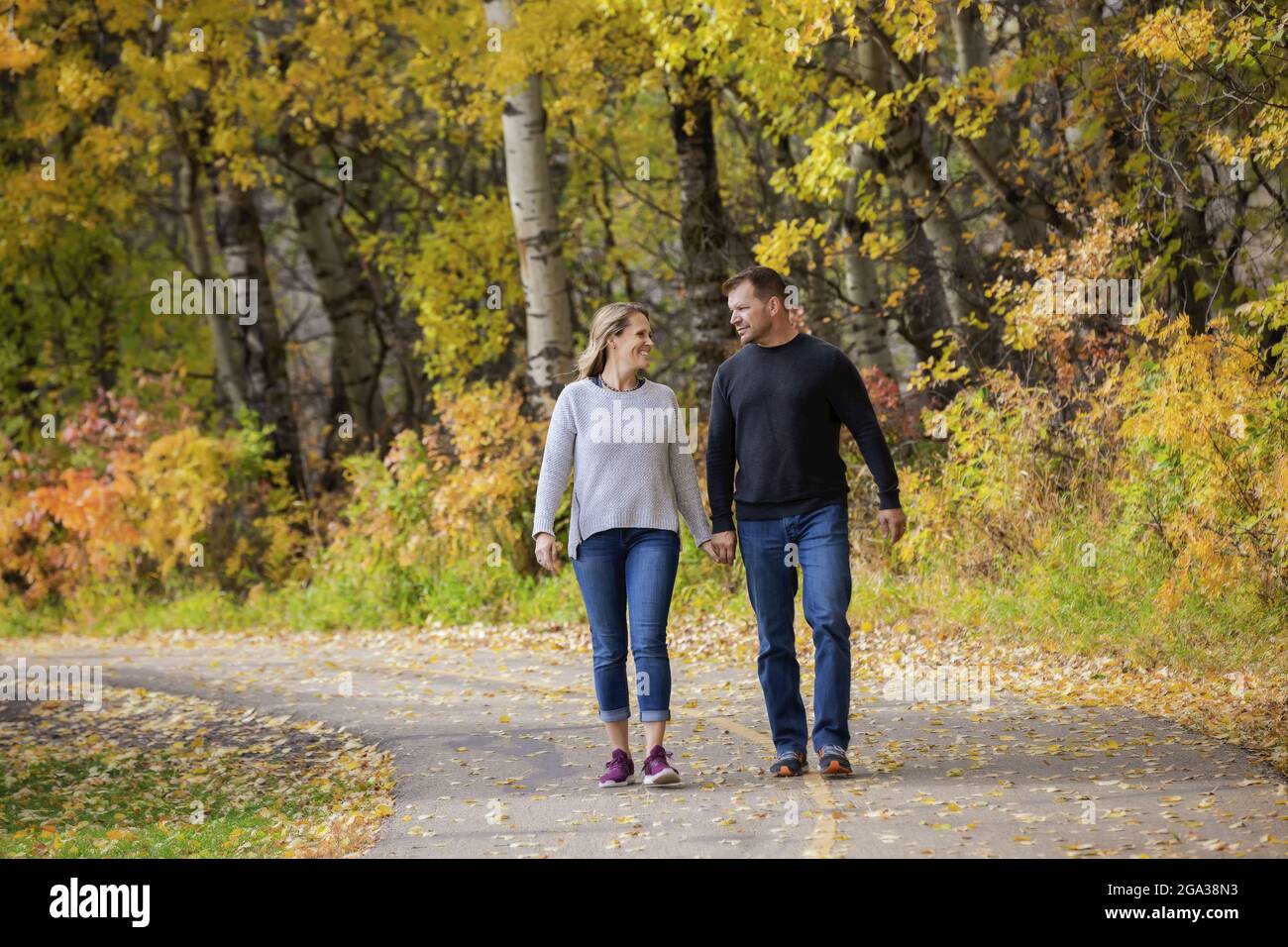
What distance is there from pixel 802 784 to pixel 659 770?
0.67 metres

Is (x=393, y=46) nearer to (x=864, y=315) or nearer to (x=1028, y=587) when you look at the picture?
(x=864, y=315)

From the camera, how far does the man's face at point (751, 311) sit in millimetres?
7191

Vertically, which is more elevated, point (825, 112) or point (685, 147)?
point (825, 112)

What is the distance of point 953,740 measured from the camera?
8242 mm

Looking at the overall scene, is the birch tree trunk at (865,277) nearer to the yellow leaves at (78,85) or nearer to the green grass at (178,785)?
the green grass at (178,785)

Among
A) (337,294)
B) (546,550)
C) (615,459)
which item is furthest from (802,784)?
(337,294)

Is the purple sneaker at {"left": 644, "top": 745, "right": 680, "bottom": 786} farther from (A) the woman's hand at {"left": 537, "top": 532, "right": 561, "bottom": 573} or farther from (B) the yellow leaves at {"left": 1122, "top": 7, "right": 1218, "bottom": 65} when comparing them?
(B) the yellow leaves at {"left": 1122, "top": 7, "right": 1218, "bottom": 65}

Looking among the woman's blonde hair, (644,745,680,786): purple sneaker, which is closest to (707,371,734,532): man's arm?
the woman's blonde hair

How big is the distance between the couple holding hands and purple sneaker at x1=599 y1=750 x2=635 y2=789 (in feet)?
0.44

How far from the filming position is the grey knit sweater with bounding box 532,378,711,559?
7051 mm

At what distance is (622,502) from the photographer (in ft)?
23.1

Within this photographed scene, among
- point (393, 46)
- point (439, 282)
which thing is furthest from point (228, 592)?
point (393, 46)

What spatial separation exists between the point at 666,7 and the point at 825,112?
9655mm
